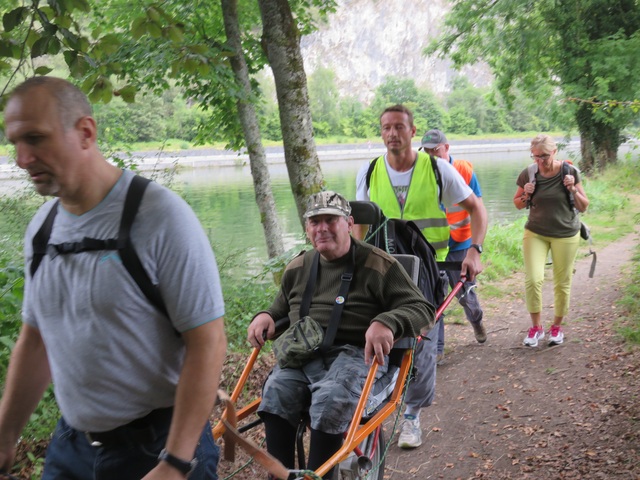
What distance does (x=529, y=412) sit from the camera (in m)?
5.13

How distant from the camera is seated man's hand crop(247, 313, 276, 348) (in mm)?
3740

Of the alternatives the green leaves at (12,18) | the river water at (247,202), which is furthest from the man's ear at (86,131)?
the river water at (247,202)

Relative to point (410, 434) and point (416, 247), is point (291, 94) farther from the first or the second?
point (410, 434)

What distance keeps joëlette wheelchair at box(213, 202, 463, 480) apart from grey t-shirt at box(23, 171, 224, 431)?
1.56 ft

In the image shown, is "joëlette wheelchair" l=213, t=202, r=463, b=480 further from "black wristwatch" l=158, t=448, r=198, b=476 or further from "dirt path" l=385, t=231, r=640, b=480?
"dirt path" l=385, t=231, r=640, b=480

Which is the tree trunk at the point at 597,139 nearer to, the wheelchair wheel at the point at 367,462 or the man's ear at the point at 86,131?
the wheelchair wheel at the point at 367,462

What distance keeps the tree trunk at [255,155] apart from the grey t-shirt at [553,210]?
357 centimetres

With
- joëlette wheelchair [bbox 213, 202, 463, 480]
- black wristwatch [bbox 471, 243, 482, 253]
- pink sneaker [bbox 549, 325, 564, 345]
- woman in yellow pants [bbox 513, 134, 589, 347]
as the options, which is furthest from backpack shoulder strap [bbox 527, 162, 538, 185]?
joëlette wheelchair [bbox 213, 202, 463, 480]

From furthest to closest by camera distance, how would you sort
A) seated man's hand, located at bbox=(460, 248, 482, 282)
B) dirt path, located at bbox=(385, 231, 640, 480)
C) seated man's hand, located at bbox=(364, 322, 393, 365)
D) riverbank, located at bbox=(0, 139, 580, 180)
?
riverbank, located at bbox=(0, 139, 580, 180) → seated man's hand, located at bbox=(460, 248, 482, 282) → dirt path, located at bbox=(385, 231, 640, 480) → seated man's hand, located at bbox=(364, 322, 393, 365)

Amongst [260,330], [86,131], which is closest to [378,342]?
[260,330]

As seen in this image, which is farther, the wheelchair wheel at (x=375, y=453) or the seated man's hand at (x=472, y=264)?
the seated man's hand at (x=472, y=264)

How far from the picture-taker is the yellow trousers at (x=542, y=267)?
6.45 m

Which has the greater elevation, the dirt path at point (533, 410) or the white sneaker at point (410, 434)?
the white sneaker at point (410, 434)

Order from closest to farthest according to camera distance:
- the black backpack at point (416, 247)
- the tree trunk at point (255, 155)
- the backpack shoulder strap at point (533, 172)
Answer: the black backpack at point (416, 247)
the backpack shoulder strap at point (533, 172)
the tree trunk at point (255, 155)
